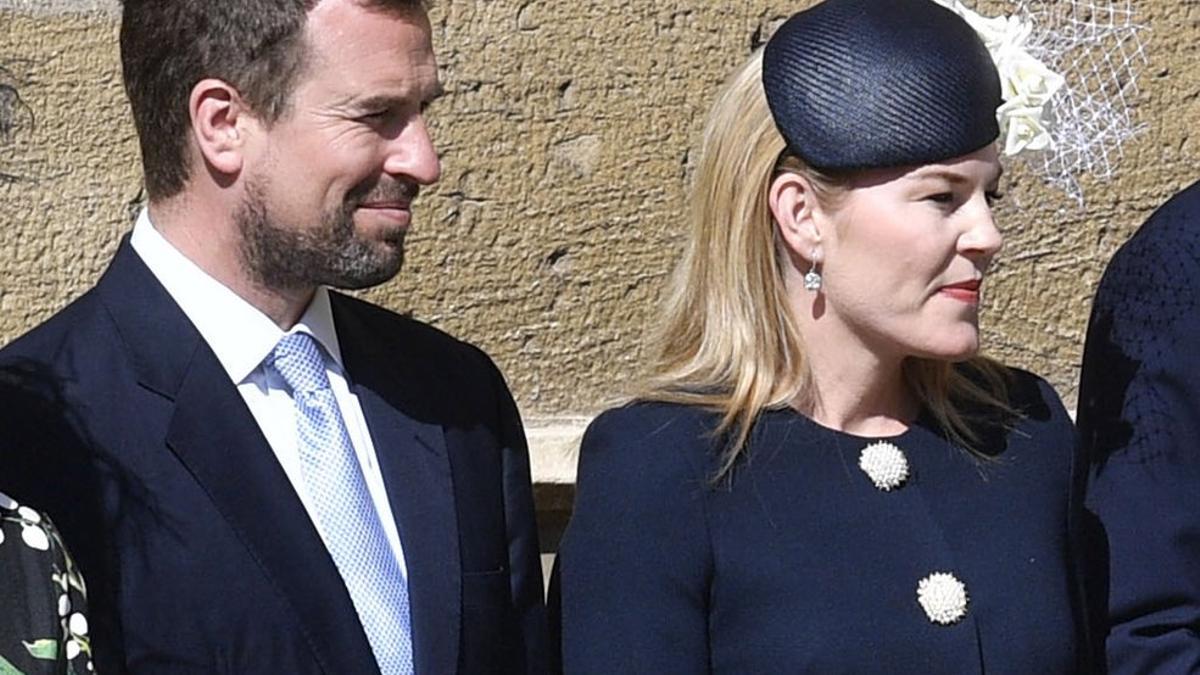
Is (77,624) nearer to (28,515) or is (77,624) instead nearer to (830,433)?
(28,515)

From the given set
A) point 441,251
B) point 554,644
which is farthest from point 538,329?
point 554,644

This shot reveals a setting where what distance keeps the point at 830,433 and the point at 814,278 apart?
18 cm

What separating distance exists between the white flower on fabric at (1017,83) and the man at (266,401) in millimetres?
647

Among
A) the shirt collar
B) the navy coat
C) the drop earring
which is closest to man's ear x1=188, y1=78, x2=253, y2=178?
the shirt collar

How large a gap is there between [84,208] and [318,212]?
1307 millimetres

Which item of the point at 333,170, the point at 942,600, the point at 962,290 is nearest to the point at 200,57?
the point at 333,170

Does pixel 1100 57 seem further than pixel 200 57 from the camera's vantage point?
Yes

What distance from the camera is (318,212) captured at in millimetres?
2713

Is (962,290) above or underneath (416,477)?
above

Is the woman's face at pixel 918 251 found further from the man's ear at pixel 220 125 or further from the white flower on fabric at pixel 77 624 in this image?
the white flower on fabric at pixel 77 624

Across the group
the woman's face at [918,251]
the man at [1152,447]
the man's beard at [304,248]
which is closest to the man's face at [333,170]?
the man's beard at [304,248]

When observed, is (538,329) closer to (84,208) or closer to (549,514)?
(549,514)

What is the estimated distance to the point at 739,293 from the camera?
2881mm

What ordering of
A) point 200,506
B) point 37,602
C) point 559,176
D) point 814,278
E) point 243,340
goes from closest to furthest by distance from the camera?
point 37,602 → point 200,506 → point 243,340 → point 814,278 → point 559,176
